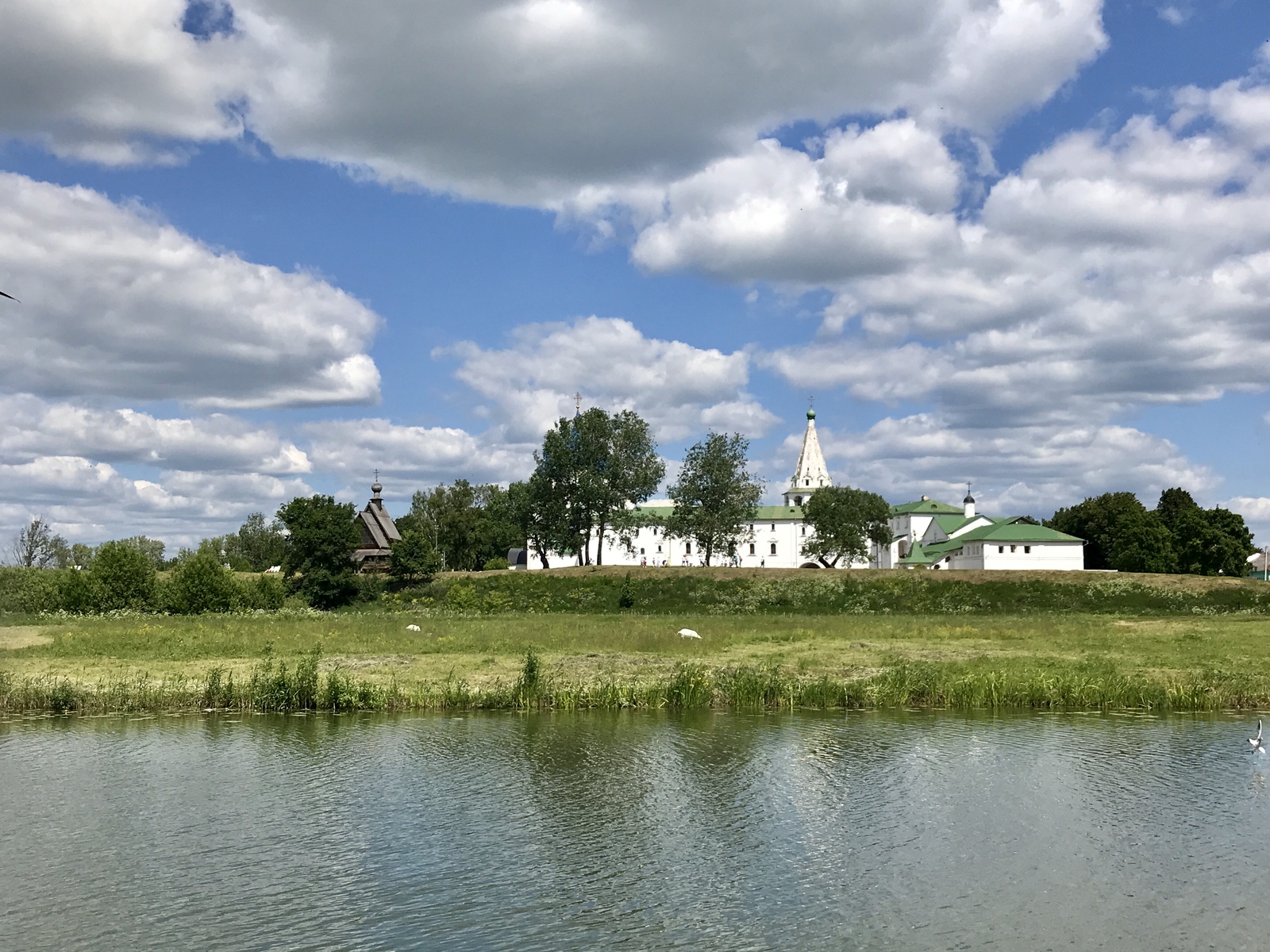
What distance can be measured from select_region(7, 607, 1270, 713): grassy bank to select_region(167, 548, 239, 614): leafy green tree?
473 inches

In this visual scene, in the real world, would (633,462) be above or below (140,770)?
above

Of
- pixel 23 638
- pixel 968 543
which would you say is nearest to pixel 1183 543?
pixel 968 543

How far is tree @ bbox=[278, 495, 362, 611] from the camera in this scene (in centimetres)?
7644

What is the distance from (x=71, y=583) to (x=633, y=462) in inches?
1969

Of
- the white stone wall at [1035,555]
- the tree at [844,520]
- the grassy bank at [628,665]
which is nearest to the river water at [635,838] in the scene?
the grassy bank at [628,665]

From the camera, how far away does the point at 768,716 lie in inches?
1089

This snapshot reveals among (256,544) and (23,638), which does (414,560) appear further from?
(256,544)

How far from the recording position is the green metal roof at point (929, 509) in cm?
17975

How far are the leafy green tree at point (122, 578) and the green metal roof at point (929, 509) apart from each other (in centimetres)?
13144

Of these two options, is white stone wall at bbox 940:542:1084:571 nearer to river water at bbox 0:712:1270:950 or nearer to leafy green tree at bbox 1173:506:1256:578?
leafy green tree at bbox 1173:506:1256:578

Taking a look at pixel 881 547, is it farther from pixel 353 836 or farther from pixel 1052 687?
pixel 353 836

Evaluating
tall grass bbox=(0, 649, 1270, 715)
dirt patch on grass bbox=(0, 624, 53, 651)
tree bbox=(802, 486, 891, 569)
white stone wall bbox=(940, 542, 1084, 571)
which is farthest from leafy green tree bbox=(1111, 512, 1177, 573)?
dirt patch on grass bbox=(0, 624, 53, 651)

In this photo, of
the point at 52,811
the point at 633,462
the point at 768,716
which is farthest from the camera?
the point at 633,462

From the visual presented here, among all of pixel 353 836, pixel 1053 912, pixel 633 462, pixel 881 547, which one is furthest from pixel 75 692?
pixel 881 547
